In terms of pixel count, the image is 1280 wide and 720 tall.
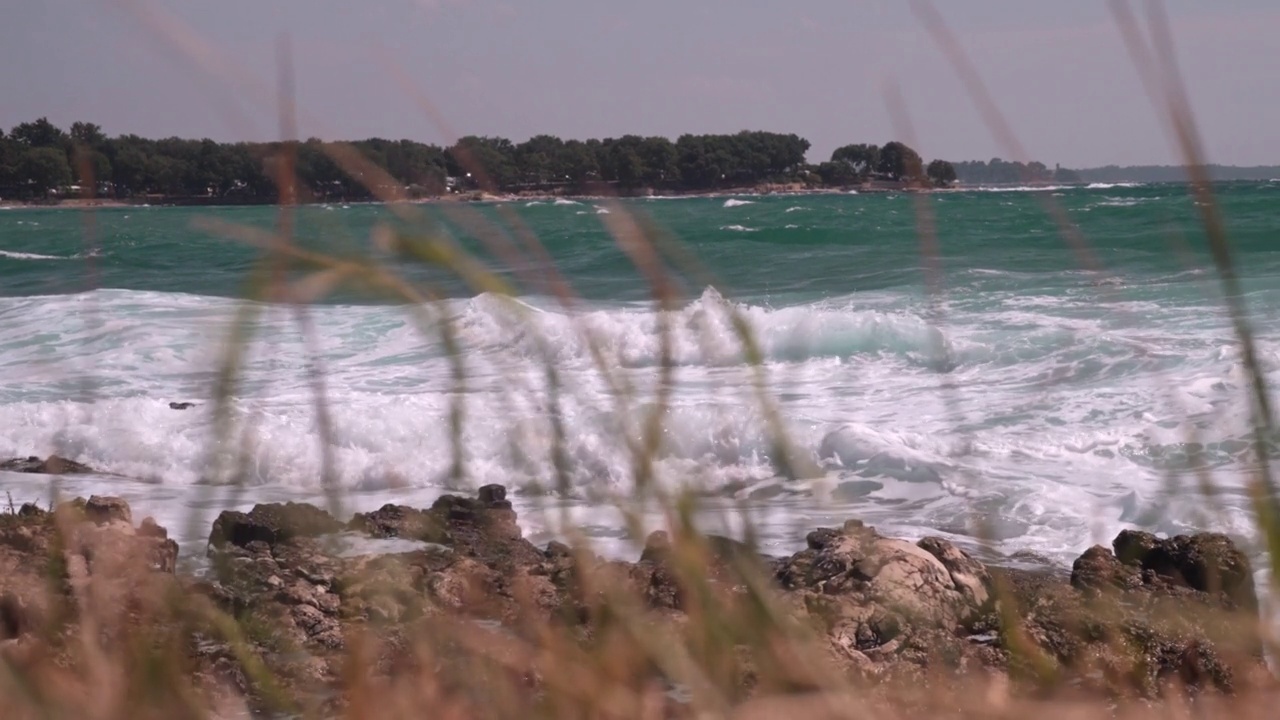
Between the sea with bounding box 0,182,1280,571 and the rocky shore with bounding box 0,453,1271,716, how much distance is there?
186 millimetres

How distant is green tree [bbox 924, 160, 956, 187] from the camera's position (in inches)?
97.8

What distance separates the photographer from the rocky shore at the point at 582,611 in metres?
1.81

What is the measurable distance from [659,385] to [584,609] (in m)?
1.18

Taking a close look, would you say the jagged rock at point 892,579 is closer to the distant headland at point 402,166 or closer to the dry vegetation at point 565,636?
the distant headland at point 402,166

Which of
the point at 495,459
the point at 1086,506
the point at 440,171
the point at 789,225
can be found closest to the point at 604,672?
the point at 440,171

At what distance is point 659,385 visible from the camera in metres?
1.60

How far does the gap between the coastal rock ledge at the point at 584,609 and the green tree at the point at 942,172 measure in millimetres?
856

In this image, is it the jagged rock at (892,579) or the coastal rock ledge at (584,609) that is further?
the jagged rock at (892,579)

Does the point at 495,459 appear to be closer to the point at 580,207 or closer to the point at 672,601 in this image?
the point at 672,601

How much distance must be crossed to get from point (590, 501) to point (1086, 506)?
638 cm

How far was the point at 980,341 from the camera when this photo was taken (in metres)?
14.1

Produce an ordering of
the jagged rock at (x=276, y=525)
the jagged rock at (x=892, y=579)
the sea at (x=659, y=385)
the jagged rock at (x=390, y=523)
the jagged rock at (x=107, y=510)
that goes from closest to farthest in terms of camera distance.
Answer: the sea at (x=659, y=385), the jagged rock at (x=892, y=579), the jagged rock at (x=390, y=523), the jagged rock at (x=276, y=525), the jagged rock at (x=107, y=510)

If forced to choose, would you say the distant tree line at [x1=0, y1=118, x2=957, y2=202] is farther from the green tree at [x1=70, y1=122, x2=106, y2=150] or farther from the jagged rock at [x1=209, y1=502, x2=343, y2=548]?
the jagged rock at [x1=209, y1=502, x2=343, y2=548]

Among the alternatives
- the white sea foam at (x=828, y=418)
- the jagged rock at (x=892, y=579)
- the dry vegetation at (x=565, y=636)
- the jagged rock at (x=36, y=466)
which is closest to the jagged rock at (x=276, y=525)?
the white sea foam at (x=828, y=418)
